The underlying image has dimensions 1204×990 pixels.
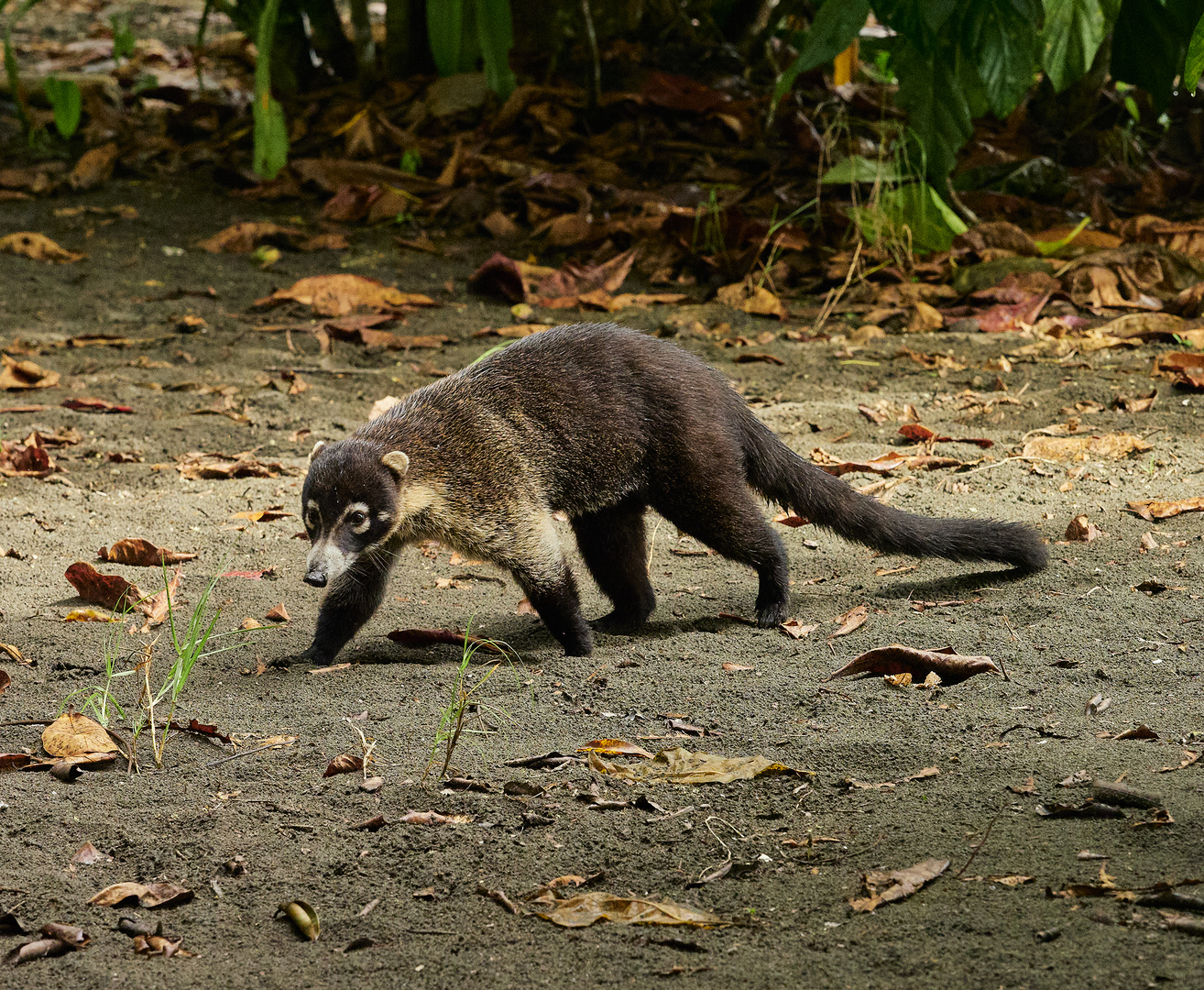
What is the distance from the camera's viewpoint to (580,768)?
10.1ft

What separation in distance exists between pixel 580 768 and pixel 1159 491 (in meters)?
2.96

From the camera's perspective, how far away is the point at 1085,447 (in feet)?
17.8

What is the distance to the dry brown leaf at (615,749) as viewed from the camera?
10.4 ft

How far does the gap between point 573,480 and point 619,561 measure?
0.40m

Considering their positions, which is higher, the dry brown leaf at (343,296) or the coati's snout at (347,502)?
the coati's snout at (347,502)

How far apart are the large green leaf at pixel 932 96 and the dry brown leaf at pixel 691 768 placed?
16.5 ft

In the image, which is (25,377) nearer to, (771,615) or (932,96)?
(771,615)

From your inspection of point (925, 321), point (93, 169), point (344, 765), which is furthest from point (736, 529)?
point (93, 169)

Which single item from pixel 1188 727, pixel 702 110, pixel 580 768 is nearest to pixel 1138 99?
pixel 702 110

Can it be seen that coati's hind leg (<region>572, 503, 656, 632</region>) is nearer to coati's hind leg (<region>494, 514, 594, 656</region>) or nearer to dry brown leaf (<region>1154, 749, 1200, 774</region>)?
coati's hind leg (<region>494, 514, 594, 656</region>)

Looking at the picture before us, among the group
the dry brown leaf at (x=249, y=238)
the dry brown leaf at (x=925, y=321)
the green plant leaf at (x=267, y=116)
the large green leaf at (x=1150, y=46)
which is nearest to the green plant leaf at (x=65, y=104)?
the green plant leaf at (x=267, y=116)

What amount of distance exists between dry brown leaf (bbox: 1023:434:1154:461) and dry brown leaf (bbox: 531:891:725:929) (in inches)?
143

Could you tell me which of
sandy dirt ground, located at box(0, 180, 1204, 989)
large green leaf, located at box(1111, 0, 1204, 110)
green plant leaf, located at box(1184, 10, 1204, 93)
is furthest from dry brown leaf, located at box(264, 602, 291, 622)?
large green leaf, located at box(1111, 0, 1204, 110)

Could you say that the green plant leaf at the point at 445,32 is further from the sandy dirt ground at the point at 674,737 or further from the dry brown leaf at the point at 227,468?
the dry brown leaf at the point at 227,468
